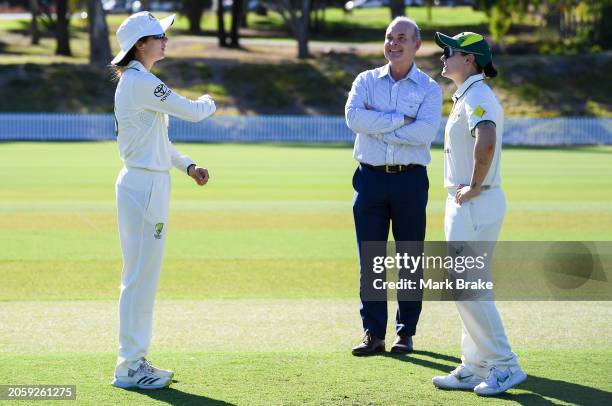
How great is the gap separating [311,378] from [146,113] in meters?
2.00

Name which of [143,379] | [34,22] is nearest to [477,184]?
[143,379]

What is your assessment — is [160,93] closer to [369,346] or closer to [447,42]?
[447,42]

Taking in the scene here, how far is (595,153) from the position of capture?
35125 mm

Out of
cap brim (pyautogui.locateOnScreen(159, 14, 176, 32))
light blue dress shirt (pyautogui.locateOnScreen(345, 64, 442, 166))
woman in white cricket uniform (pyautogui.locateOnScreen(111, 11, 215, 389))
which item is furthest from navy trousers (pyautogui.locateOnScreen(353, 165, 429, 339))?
cap brim (pyautogui.locateOnScreen(159, 14, 176, 32))

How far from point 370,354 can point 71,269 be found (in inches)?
195

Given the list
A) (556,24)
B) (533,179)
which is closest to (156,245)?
(533,179)

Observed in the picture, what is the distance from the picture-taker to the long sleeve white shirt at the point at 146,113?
6852 mm

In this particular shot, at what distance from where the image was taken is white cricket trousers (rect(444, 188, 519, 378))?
678 centimetres

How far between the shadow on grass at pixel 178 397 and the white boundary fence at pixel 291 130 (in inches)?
1366

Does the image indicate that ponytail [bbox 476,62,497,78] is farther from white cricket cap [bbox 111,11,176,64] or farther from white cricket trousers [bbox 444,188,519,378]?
white cricket cap [bbox 111,11,176,64]

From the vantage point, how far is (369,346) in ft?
26.5

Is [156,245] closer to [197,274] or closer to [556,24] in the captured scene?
[197,274]

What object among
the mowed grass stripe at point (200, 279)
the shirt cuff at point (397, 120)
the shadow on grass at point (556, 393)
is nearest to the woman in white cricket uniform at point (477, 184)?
the shadow on grass at point (556, 393)

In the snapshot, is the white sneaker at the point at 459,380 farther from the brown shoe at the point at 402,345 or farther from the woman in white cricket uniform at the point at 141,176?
the woman in white cricket uniform at the point at 141,176
